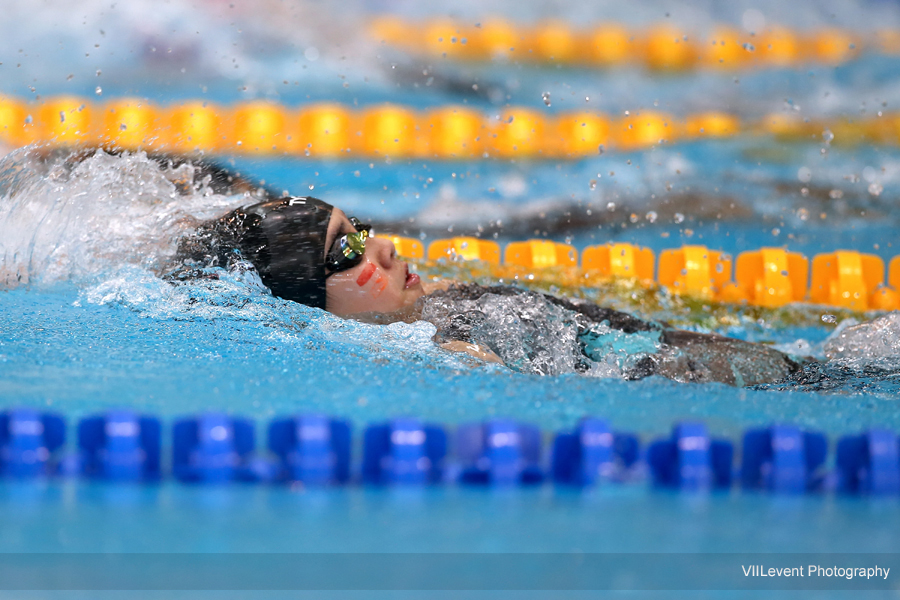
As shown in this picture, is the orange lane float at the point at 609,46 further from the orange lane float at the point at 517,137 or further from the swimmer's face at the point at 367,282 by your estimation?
the swimmer's face at the point at 367,282

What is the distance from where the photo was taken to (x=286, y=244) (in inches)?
79.1

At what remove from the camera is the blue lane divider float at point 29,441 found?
1410mm

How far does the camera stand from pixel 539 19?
354 inches

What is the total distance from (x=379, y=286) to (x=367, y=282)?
1.4 inches

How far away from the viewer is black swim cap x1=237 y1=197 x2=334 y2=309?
2008 millimetres

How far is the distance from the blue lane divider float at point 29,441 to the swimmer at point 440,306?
0.69m

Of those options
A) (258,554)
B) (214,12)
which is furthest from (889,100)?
(258,554)

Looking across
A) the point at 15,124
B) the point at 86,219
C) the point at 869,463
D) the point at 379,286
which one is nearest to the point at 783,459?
the point at 869,463

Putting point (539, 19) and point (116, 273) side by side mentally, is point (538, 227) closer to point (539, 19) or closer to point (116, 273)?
point (116, 273)

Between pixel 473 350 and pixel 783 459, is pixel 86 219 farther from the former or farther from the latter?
pixel 783 459

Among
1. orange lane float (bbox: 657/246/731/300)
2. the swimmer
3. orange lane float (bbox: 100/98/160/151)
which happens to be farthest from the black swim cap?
orange lane float (bbox: 100/98/160/151)

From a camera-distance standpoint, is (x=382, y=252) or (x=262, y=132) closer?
(x=382, y=252)

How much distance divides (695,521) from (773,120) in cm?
700

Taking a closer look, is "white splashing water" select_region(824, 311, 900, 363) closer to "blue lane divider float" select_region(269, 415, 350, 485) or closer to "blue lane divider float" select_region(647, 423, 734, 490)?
"blue lane divider float" select_region(647, 423, 734, 490)
